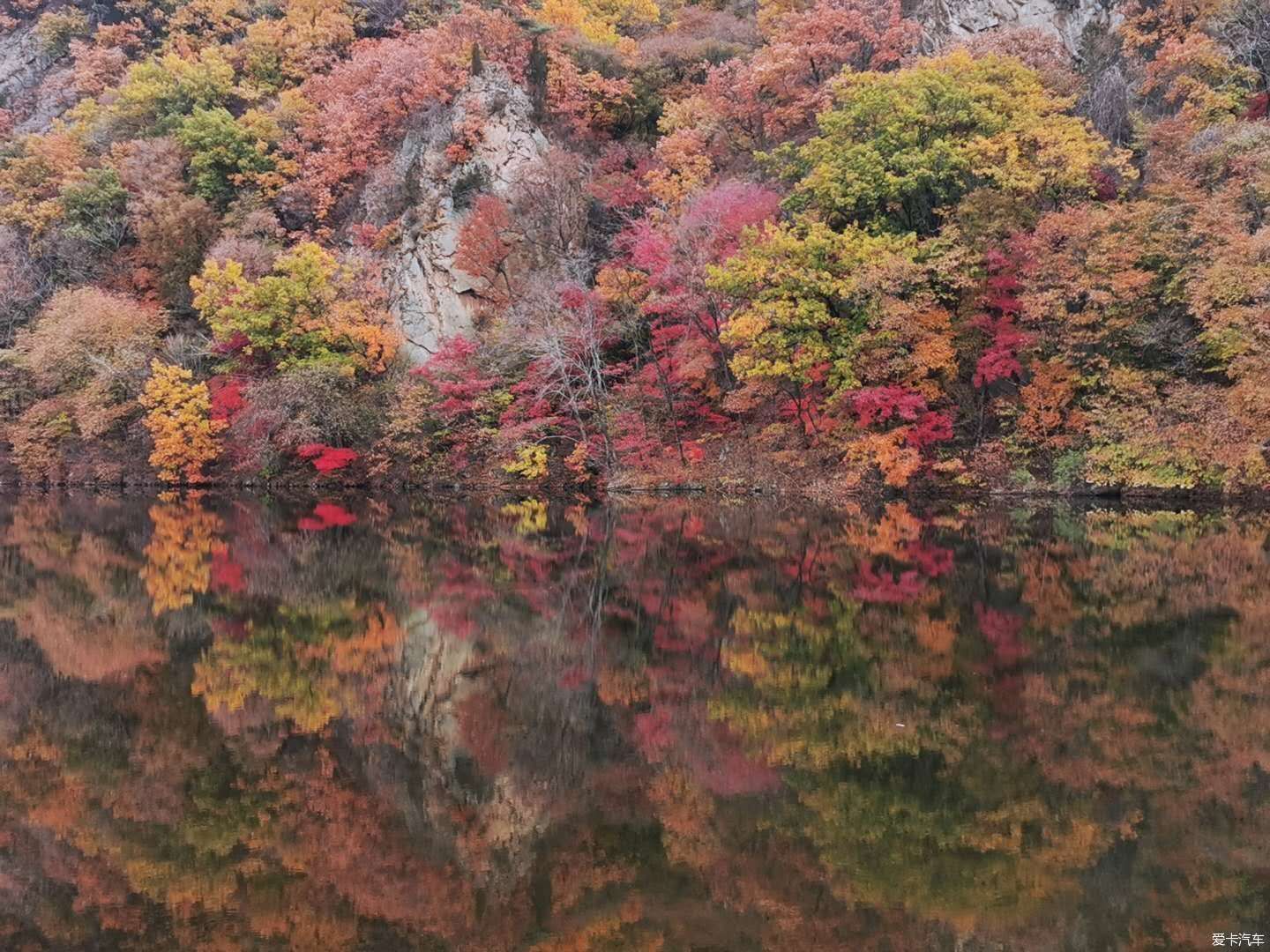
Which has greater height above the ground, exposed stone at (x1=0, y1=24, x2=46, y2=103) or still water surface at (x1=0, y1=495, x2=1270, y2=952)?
still water surface at (x1=0, y1=495, x2=1270, y2=952)

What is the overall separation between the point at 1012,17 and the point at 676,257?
1995 cm

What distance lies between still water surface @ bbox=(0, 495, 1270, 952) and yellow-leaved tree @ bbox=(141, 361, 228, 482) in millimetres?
27634

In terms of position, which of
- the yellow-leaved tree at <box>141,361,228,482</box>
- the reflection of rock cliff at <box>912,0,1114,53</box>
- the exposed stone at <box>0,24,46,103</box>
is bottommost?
the yellow-leaved tree at <box>141,361,228,482</box>

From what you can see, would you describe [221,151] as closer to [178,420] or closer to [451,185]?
[451,185]

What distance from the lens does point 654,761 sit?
7.94m

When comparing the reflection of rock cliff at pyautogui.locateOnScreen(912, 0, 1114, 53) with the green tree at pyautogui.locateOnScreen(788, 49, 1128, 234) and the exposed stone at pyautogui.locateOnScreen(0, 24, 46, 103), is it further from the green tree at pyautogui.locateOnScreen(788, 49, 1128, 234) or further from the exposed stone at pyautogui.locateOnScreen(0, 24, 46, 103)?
the exposed stone at pyautogui.locateOnScreen(0, 24, 46, 103)

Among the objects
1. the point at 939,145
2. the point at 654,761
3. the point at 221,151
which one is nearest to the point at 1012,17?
the point at 939,145

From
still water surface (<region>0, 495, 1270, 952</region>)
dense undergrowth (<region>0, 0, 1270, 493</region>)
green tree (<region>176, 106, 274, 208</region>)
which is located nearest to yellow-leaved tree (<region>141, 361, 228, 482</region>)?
dense undergrowth (<region>0, 0, 1270, 493</region>)

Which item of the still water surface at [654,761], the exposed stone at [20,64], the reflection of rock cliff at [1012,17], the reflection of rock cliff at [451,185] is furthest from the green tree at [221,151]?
the still water surface at [654,761]

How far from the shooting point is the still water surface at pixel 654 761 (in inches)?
226

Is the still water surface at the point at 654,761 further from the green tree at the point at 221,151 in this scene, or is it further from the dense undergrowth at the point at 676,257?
the green tree at the point at 221,151

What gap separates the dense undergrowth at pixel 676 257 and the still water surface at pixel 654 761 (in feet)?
43.1

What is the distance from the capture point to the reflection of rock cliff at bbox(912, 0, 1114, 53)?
4028 centimetres

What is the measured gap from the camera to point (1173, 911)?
17.6ft
